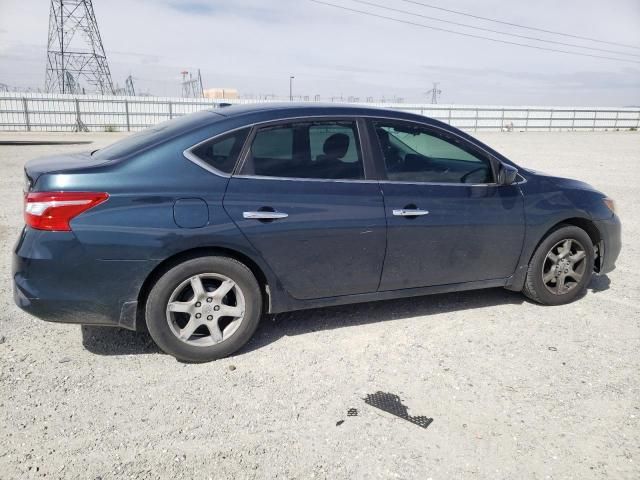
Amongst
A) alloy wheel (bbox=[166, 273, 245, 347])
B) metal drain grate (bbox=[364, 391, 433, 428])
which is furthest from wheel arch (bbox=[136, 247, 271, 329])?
metal drain grate (bbox=[364, 391, 433, 428])

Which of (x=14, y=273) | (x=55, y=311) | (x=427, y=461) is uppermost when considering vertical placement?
(x=14, y=273)

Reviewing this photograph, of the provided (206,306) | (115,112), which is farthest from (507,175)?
(115,112)

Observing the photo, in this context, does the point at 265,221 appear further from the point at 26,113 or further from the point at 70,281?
the point at 26,113

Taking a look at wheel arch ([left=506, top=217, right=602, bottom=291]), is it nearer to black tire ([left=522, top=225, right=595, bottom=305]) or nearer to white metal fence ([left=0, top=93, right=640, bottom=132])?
black tire ([left=522, top=225, right=595, bottom=305])

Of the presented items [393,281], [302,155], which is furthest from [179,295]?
[393,281]

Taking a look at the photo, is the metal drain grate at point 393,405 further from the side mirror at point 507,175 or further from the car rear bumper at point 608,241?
the car rear bumper at point 608,241

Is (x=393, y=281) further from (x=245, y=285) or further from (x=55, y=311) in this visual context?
(x=55, y=311)

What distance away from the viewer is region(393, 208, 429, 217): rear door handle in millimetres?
3695

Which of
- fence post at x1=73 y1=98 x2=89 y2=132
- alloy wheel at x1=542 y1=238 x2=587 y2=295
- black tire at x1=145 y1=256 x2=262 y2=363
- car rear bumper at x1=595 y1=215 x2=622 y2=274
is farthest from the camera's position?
fence post at x1=73 y1=98 x2=89 y2=132

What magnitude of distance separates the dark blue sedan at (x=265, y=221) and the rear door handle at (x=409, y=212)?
13 mm

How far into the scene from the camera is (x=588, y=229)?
457 centimetres

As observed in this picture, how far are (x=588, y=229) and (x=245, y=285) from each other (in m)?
3.10

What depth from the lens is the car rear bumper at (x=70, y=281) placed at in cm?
304

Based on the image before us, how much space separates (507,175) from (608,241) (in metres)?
1.36
